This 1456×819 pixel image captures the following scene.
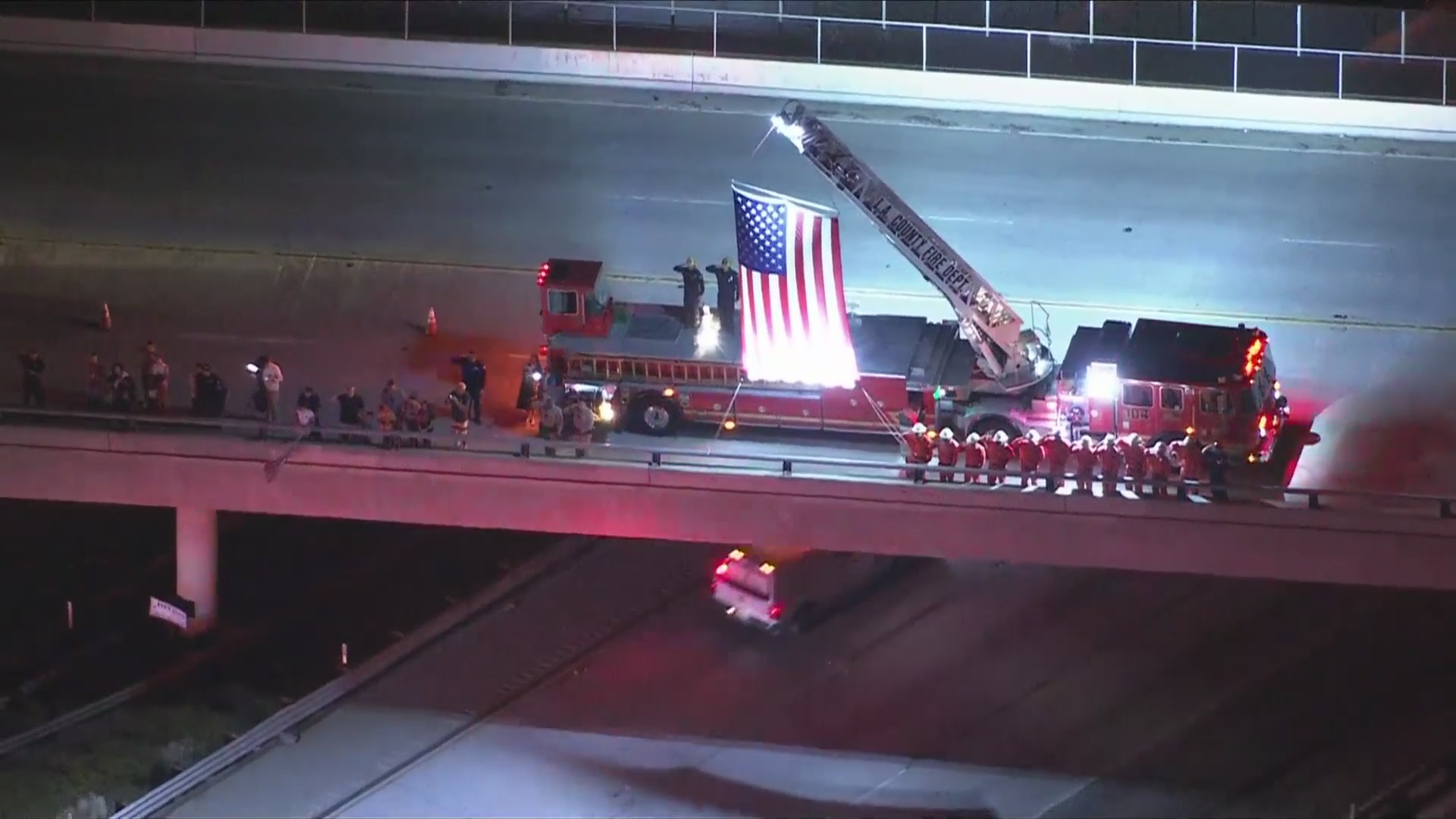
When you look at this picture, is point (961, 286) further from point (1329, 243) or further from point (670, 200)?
point (1329, 243)

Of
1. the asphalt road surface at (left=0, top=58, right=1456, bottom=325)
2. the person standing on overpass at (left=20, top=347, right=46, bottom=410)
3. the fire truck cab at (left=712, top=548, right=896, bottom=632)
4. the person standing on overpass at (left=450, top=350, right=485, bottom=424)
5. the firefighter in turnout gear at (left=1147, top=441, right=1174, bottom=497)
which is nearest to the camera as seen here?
the firefighter in turnout gear at (left=1147, top=441, right=1174, bottom=497)

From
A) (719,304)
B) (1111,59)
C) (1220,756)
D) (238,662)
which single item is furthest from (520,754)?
(1111,59)

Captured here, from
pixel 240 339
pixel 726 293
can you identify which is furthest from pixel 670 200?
pixel 240 339

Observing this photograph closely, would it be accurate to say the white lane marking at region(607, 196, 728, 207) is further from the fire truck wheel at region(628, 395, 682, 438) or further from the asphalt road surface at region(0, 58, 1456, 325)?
the fire truck wheel at region(628, 395, 682, 438)

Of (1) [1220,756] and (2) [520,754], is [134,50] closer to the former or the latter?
(2) [520,754]

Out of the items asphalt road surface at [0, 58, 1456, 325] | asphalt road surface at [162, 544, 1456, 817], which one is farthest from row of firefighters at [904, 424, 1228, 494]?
asphalt road surface at [0, 58, 1456, 325]

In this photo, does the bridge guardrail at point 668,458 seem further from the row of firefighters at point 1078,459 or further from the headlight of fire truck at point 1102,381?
the headlight of fire truck at point 1102,381

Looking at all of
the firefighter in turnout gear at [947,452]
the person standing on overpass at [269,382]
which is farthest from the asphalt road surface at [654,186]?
the firefighter in turnout gear at [947,452]
